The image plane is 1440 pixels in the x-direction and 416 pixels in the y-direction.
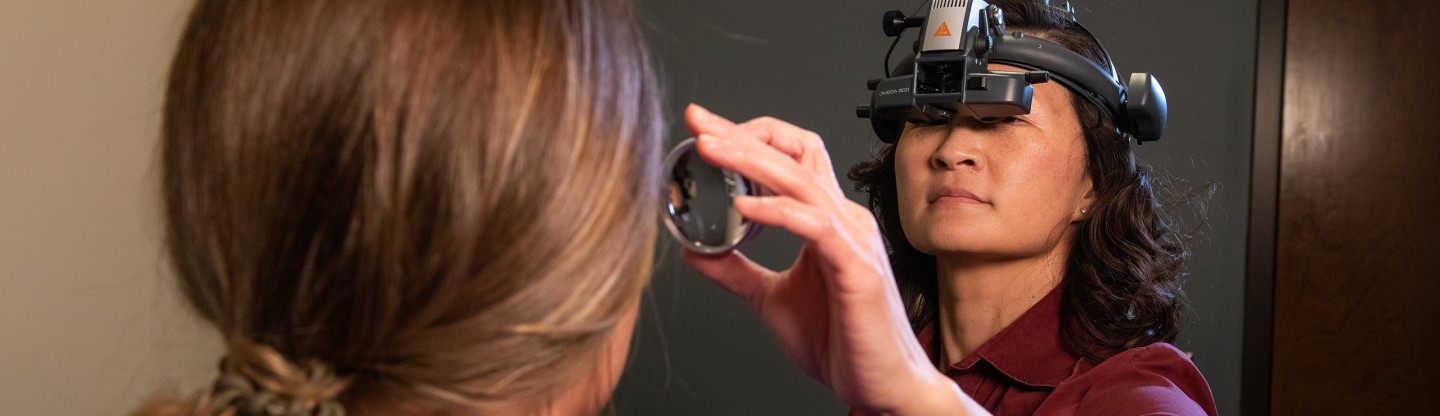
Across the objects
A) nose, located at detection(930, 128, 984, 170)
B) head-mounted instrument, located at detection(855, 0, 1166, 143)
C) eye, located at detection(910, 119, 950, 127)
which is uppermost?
head-mounted instrument, located at detection(855, 0, 1166, 143)

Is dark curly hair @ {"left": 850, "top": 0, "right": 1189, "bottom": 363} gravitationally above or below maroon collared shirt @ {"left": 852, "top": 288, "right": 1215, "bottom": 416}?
above

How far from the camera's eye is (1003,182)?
3.98 ft

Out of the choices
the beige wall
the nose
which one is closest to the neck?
the nose

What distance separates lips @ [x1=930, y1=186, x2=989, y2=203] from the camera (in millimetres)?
1223

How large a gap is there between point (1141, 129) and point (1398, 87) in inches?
44.5

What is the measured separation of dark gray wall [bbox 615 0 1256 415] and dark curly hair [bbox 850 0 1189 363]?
Answer: 26.5 inches

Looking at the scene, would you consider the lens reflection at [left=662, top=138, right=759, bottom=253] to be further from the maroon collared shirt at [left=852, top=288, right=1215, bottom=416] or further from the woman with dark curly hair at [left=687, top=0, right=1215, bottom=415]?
the maroon collared shirt at [left=852, top=288, right=1215, bottom=416]

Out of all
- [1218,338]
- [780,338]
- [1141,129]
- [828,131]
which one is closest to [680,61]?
[828,131]

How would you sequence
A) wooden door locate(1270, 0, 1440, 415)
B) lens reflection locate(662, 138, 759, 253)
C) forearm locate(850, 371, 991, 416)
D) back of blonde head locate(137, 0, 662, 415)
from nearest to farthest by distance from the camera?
back of blonde head locate(137, 0, 662, 415), lens reflection locate(662, 138, 759, 253), forearm locate(850, 371, 991, 416), wooden door locate(1270, 0, 1440, 415)

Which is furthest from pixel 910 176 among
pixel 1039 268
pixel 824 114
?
pixel 824 114

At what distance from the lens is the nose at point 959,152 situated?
1.23 metres

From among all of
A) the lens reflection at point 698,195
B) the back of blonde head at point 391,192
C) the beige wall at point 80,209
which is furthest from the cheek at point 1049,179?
the beige wall at point 80,209

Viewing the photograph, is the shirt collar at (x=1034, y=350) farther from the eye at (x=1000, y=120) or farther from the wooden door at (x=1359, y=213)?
the wooden door at (x=1359, y=213)

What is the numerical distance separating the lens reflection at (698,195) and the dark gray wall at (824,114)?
1271mm
